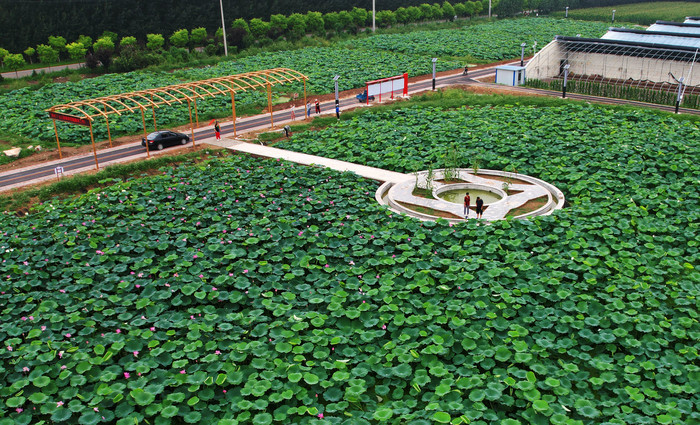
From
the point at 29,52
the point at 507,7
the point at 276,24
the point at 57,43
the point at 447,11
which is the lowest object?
the point at 29,52

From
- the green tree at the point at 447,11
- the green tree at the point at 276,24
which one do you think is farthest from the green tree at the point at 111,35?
the green tree at the point at 447,11

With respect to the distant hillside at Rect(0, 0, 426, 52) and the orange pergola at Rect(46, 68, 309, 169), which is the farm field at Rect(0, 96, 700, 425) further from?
the distant hillside at Rect(0, 0, 426, 52)

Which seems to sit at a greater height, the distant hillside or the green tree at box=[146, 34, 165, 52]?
the distant hillside

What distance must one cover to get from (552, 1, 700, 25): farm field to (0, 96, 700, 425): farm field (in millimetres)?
87312

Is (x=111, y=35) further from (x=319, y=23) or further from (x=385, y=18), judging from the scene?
(x=385, y=18)

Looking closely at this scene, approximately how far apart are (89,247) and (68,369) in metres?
7.16

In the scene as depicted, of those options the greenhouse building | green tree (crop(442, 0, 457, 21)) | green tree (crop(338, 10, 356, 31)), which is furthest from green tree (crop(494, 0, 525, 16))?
the greenhouse building

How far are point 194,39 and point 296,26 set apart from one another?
15.4 metres

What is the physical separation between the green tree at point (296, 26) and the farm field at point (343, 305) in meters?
54.8

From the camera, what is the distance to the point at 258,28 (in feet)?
247

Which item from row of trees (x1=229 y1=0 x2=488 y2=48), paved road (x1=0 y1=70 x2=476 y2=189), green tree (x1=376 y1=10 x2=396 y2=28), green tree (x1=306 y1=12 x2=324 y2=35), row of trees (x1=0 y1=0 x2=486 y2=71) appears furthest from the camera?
green tree (x1=376 y1=10 x2=396 y2=28)

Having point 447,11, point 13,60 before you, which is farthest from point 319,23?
point 13,60

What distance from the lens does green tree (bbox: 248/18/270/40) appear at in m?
75.1

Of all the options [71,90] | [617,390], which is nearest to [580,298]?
[617,390]
